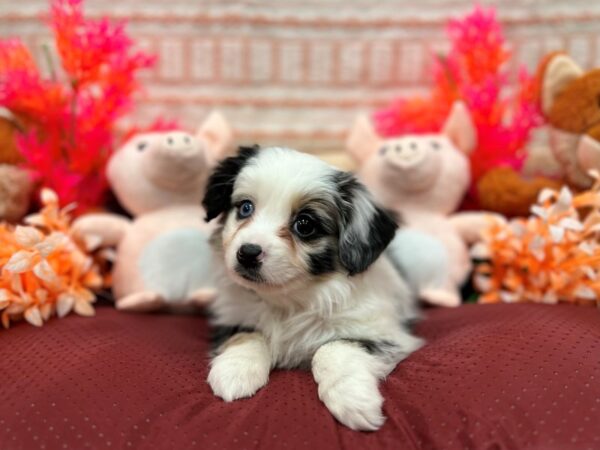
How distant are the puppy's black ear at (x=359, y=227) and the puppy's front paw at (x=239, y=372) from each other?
449mm

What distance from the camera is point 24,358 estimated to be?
69.8 inches

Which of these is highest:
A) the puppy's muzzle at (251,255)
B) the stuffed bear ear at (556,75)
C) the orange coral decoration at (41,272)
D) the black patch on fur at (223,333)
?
the stuffed bear ear at (556,75)

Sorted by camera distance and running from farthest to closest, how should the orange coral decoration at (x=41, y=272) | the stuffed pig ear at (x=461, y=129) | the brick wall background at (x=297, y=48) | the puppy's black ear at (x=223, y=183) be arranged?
the brick wall background at (x=297, y=48)
the stuffed pig ear at (x=461, y=129)
the puppy's black ear at (x=223, y=183)
the orange coral decoration at (x=41, y=272)

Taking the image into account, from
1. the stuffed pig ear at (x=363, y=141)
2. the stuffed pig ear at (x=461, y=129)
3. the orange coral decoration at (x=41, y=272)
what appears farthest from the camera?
the stuffed pig ear at (x=363, y=141)

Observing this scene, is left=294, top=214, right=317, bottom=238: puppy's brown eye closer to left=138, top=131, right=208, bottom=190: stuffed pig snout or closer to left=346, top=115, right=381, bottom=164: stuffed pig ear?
left=138, top=131, right=208, bottom=190: stuffed pig snout

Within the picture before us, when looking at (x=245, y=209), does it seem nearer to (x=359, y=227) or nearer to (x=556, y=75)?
(x=359, y=227)

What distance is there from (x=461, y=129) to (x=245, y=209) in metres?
1.40

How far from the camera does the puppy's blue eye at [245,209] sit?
76.2 inches

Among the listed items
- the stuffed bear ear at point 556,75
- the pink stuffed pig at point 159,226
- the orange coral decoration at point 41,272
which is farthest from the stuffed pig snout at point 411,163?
the orange coral decoration at point 41,272

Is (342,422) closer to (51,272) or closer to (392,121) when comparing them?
(51,272)

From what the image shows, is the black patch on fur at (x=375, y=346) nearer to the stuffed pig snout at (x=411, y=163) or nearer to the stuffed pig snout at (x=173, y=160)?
the stuffed pig snout at (x=411, y=163)

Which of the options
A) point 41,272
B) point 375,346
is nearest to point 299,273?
point 375,346

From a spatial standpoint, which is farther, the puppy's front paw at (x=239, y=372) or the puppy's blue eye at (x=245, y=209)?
the puppy's blue eye at (x=245, y=209)

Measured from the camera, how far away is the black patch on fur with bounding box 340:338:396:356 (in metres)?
1.84
